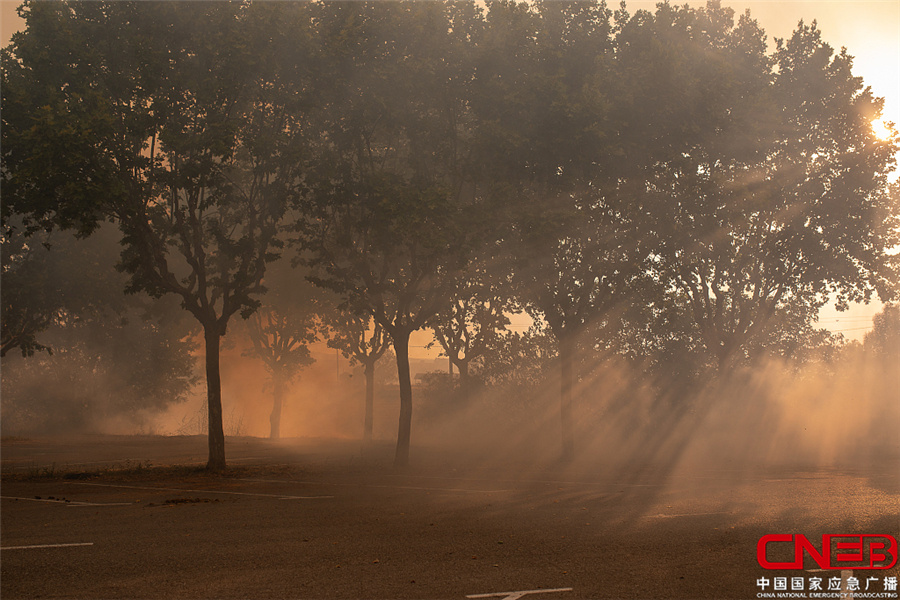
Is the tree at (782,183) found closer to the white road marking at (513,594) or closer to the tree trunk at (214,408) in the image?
the tree trunk at (214,408)

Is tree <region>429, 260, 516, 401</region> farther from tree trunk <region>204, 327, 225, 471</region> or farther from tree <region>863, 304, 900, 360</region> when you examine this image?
tree <region>863, 304, 900, 360</region>

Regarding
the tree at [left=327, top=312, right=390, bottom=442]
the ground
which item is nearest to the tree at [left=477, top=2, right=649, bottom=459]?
the ground

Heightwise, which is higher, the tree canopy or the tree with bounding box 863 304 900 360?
the tree canopy

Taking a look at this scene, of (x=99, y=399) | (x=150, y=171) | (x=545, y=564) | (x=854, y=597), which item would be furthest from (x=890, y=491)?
(x=99, y=399)

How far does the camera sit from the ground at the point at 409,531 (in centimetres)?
853

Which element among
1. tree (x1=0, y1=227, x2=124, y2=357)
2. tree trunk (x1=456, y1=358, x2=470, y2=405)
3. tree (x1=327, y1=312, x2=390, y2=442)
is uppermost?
tree (x1=0, y1=227, x2=124, y2=357)

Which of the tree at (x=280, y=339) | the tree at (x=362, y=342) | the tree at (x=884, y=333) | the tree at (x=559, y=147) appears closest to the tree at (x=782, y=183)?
the tree at (x=559, y=147)

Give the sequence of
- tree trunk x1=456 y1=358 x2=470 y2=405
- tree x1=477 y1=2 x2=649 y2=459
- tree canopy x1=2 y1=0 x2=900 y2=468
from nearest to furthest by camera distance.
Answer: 1. tree canopy x1=2 y1=0 x2=900 y2=468
2. tree x1=477 y1=2 x2=649 y2=459
3. tree trunk x1=456 y1=358 x2=470 y2=405

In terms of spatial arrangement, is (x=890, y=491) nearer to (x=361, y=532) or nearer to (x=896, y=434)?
(x=361, y=532)

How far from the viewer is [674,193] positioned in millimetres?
30047

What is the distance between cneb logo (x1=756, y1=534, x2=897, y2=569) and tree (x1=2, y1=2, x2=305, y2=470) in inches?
670

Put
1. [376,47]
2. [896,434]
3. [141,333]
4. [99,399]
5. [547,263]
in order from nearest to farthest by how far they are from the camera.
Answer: [376,47] → [547,263] → [896,434] → [141,333] → [99,399]

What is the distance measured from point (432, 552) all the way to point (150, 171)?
16.6 m

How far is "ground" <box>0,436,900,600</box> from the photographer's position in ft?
28.0
